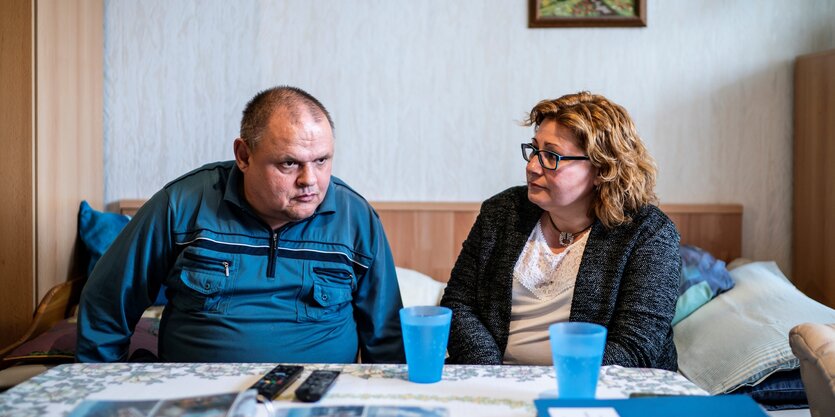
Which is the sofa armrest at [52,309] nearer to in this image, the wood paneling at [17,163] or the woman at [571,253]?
the wood paneling at [17,163]

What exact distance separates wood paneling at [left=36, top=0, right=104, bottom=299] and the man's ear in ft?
3.62

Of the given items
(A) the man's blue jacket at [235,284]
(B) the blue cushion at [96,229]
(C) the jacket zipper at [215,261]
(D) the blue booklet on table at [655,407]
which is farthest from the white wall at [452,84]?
(D) the blue booklet on table at [655,407]

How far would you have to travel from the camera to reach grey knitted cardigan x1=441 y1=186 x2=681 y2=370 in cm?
157

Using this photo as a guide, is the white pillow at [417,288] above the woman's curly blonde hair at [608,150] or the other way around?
the other way around

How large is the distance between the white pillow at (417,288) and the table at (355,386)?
1168 mm

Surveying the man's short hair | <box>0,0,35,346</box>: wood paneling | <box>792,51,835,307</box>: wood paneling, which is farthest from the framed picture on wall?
<box>0,0,35,346</box>: wood paneling

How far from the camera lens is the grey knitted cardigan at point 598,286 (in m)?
1.57

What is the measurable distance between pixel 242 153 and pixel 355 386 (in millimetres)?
725

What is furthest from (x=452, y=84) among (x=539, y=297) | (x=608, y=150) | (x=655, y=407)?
(x=655, y=407)

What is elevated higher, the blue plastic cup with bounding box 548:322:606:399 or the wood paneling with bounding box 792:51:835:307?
the wood paneling with bounding box 792:51:835:307

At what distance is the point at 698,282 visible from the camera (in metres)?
2.31

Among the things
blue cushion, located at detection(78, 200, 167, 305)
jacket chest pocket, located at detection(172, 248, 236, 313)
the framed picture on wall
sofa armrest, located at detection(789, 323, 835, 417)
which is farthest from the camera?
the framed picture on wall

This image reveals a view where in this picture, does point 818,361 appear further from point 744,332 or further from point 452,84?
point 452,84

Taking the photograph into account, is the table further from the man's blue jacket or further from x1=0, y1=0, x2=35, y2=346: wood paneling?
x1=0, y1=0, x2=35, y2=346: wood paneling
